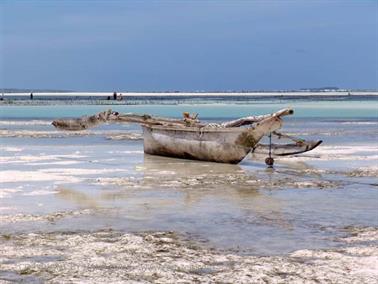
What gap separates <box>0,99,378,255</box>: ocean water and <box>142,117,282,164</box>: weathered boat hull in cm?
33

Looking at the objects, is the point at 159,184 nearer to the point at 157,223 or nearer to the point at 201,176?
the point at 201,176

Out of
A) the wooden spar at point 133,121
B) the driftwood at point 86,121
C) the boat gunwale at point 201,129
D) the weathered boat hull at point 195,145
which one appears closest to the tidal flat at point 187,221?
the weathered boat hull at point 195,145

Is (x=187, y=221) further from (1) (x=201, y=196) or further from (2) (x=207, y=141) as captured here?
(2) (x=207, y=141)

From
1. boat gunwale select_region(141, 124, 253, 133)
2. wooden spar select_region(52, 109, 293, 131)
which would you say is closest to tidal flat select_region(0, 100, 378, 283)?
boat gunwale select_region(141, 124, 253, 133)

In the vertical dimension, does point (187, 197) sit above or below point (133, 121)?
below

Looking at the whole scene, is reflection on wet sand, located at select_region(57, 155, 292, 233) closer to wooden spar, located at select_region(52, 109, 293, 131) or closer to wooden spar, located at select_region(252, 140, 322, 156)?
wooden spar, located at select_region(52, 109, 293, 131)

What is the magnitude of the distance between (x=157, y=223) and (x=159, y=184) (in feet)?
14.3

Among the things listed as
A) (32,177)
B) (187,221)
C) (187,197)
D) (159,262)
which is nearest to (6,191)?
(32,177)

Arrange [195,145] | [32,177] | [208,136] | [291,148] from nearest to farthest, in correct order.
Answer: [32,177] < [208,136] < [195,145] < [291,148]

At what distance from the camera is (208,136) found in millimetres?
18984

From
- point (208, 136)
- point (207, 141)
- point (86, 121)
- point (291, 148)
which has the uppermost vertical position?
point (86, 121)

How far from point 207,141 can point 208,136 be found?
0.47ft

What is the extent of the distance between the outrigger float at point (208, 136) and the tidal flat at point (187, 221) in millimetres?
439

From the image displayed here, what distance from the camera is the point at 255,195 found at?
13.4m
